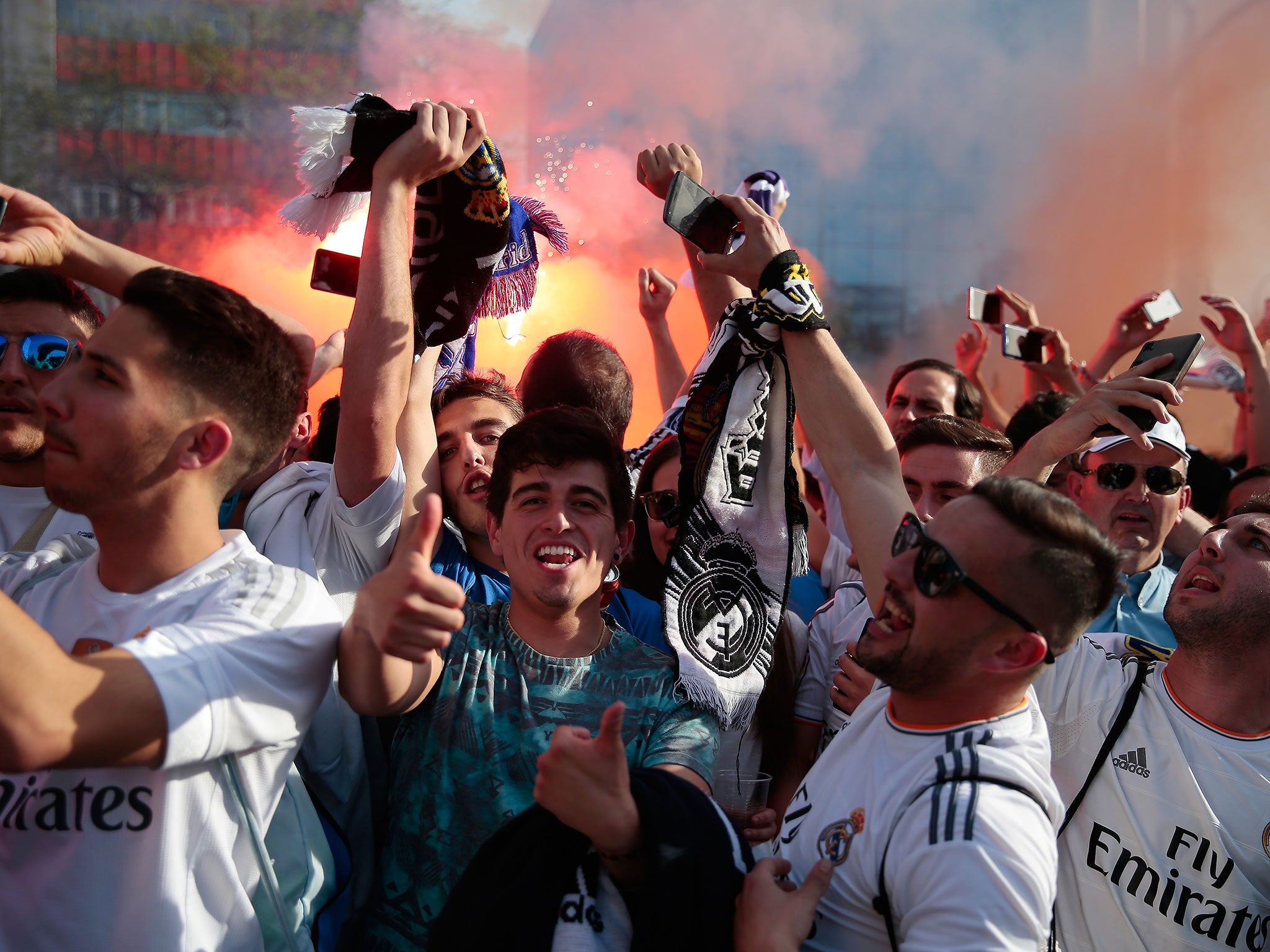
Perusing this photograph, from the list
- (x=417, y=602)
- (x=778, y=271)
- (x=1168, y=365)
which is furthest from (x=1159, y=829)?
(x=417, y=602)

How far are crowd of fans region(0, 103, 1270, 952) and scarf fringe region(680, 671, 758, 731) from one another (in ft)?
0.09

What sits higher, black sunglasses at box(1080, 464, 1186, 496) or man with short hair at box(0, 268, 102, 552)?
black sunglasses at box(1080, 464, 1186, 496)

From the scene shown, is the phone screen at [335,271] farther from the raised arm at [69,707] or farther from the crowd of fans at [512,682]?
the raised arm at [69,707]

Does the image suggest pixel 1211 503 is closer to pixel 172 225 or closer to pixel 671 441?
pixel 671 441

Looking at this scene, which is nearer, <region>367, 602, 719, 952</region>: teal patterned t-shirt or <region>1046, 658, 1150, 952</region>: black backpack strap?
<region>367, 602, 719, 952</region>: teal patterned t-shirt

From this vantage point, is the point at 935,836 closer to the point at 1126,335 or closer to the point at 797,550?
the point at 797,550

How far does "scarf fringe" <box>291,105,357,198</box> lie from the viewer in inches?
93.3

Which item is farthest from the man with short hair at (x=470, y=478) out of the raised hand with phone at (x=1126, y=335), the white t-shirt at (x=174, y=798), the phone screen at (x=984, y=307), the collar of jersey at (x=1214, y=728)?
the raised hand with phone at (x=1126, y=335)

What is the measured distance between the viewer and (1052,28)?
874cm

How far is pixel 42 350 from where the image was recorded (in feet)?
8.56

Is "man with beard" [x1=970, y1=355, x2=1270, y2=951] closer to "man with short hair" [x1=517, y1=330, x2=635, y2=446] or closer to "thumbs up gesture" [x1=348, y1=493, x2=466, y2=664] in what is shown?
"thumbs up gesture" [x1=348, y1=493, x2=466, y2=664]

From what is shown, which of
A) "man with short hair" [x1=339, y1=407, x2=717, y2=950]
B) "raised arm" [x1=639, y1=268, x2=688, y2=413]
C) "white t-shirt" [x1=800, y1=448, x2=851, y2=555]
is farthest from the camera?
"raised arm" [x1=639, y1=268, x2=688, y2=413]

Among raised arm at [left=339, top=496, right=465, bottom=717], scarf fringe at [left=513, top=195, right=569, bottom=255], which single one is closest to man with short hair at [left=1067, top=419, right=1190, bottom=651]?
scarf fringe at [left=513, top=195, right=569, bottom=255]

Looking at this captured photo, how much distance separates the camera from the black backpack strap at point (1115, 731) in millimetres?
2178
